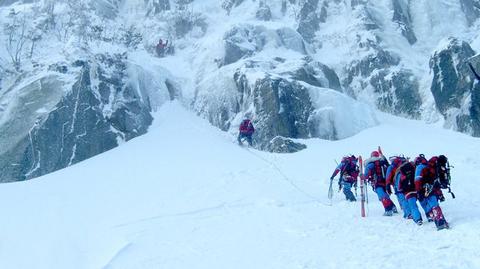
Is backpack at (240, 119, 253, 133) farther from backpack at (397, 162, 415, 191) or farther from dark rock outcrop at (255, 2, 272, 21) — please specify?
dark rock outcrop at (255, 2, 272, 21)

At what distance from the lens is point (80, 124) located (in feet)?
82.2

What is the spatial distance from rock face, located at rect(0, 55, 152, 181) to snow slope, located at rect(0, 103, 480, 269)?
165cm

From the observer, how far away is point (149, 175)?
19.2m

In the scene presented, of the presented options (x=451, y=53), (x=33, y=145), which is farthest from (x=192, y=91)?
(x=451, y=53)

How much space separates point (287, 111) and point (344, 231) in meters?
16.4

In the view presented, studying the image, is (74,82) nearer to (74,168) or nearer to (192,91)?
(74,168)

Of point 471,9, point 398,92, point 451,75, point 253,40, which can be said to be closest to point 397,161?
point 451,75

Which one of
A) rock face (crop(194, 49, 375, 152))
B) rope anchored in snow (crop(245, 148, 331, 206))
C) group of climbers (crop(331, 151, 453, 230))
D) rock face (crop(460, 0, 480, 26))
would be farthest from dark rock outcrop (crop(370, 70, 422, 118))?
group of climbers (crop(331, 151, 453, 230))

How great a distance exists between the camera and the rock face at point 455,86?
25520 mm

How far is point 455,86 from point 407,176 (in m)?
19.8

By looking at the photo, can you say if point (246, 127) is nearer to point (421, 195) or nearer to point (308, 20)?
point (421, 195)

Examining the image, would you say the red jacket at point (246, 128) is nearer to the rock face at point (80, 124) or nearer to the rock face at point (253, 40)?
the rock face at point (80, 124)

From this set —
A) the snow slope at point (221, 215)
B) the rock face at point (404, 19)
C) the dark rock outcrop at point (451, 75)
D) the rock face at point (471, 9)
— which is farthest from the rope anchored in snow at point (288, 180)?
the rock face at point (471, 9)

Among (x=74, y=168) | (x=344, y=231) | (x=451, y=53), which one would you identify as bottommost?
(x=74, y=168)
